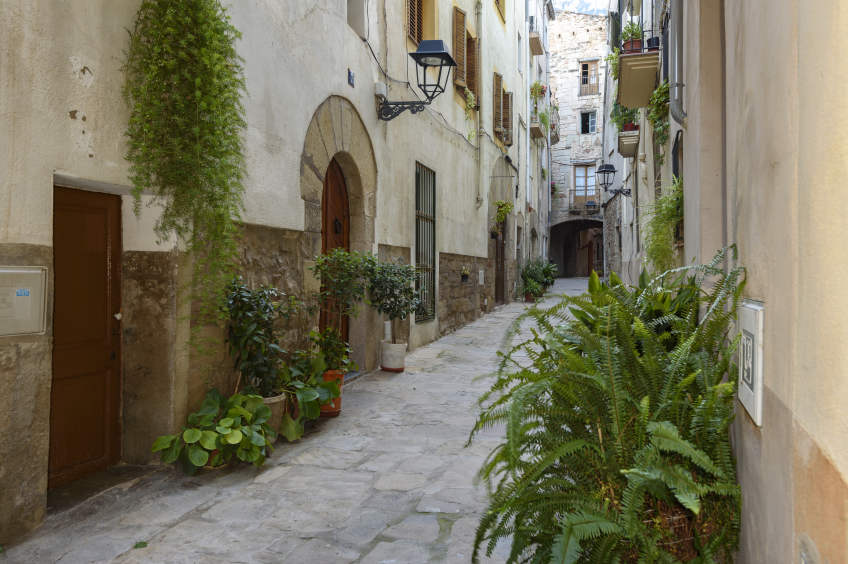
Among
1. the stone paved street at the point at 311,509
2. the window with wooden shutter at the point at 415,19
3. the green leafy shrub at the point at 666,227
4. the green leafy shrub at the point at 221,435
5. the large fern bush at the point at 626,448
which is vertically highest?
the window with wooden shutter at the point at 415,19

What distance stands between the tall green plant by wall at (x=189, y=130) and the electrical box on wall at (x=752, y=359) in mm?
2931

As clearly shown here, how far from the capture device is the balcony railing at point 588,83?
30.2 meters

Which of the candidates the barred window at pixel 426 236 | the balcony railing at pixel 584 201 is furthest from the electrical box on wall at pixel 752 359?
the balcony railing at pixel 584 201

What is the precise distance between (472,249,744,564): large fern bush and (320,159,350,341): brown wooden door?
427 cm

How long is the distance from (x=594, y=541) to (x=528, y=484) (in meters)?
0.24

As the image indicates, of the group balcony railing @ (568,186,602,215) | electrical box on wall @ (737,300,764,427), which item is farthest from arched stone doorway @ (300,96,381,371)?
balcony railing @ (568,186,602,215)

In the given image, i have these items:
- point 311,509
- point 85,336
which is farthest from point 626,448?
point 85,336

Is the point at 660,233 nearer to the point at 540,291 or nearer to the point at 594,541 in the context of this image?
the point at 594,541

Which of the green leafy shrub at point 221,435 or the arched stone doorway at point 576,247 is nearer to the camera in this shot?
the green leafy shrub at point 221,435

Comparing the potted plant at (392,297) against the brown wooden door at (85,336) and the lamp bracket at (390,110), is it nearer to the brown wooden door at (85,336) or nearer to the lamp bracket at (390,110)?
the lamp bracket at (390,110)

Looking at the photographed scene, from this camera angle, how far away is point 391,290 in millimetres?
6332

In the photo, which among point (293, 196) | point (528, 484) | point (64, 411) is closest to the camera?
point (528, 484)

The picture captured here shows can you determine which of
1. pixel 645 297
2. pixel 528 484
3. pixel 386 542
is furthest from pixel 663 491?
pixel 386 542

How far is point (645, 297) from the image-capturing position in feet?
8.16
